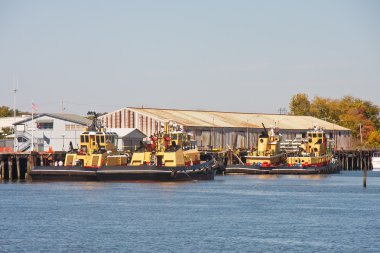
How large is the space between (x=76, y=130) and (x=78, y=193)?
195 ft

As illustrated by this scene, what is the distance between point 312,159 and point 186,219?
3105 inches

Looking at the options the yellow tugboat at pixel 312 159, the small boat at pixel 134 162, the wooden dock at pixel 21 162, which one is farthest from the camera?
the yellow tugboat at pixel 312 159

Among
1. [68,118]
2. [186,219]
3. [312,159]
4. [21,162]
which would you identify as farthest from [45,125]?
[186,219]

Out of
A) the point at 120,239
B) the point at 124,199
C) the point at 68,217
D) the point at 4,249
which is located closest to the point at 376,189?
the point at 124,199

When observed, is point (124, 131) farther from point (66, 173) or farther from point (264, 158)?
point (66, 173)

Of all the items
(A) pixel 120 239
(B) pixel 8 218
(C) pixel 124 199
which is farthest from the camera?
(C) pixel 124 199

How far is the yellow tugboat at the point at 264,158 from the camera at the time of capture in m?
146

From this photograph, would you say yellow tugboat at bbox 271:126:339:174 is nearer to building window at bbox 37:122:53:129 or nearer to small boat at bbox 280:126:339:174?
small boat at bbox 280:126:339:174

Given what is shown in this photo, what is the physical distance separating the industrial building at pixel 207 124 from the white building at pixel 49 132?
327 inches

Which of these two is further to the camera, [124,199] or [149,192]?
[149,192]

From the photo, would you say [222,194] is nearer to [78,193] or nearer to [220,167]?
[78,193]

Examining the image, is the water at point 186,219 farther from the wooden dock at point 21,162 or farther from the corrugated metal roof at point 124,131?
the corrugated metal roof at point 124,131

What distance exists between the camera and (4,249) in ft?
185

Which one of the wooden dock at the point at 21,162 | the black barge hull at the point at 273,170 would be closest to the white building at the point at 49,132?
the wooden dock at the point at 21,162
